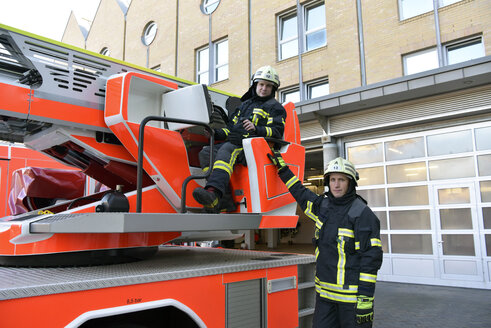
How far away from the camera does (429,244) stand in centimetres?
1051

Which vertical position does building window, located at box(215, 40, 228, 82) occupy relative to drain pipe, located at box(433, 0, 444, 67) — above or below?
above

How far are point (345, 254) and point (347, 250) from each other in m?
0.04

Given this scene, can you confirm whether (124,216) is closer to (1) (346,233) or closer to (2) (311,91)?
(1) (346,233)

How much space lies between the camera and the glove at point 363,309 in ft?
10.2

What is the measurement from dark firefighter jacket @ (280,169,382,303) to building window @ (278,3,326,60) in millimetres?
12488

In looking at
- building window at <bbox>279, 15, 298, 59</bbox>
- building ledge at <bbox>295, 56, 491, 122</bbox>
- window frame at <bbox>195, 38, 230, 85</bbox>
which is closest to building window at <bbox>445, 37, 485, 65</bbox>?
building ledge at <bbox>295, 56, 491, 122</bbox>

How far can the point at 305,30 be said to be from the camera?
15484 millimetres

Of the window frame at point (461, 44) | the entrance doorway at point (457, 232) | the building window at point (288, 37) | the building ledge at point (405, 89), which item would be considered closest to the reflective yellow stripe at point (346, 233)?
the building ledge at point (405, 89)

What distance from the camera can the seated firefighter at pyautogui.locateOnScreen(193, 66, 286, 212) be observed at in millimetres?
3525

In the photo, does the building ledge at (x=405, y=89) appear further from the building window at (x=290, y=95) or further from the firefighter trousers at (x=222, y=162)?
the firefighter trousers at (x=222, y=162)

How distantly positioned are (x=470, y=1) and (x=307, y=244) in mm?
16011

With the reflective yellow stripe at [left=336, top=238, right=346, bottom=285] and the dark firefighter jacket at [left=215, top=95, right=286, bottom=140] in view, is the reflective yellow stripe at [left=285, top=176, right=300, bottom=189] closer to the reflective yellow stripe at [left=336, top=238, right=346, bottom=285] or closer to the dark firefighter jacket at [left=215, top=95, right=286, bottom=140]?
the dark firefighter jacket at [left=215, top=95, right=286, bottom=140]

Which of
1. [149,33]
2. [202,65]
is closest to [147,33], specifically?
[149,33]

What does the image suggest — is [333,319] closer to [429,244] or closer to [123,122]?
[123,122]
